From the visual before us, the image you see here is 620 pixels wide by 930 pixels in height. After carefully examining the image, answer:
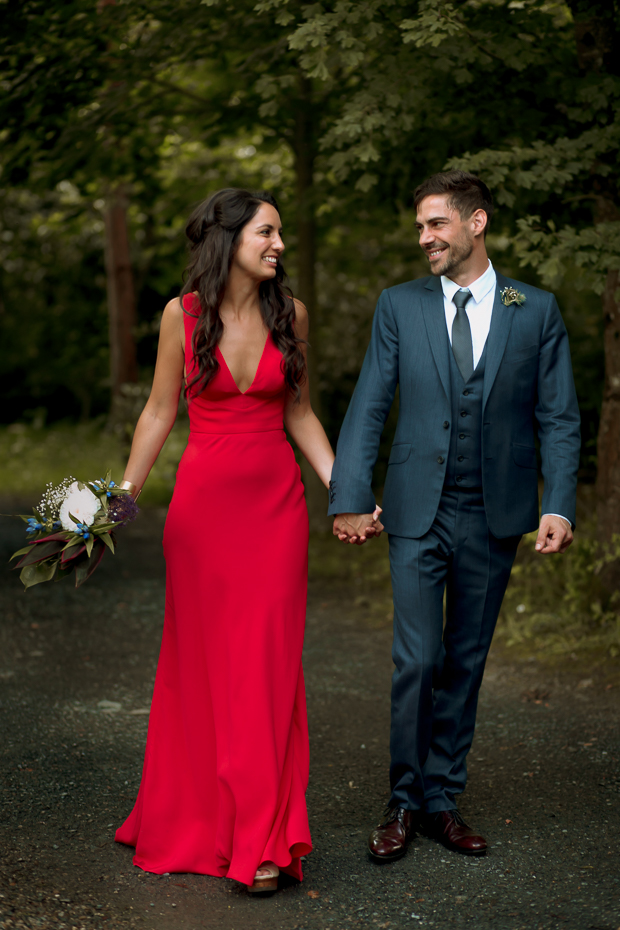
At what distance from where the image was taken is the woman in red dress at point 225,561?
3523 mm

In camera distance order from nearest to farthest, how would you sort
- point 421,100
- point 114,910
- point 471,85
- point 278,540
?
point 114,910, point 278,540, point 421,100, point 471,85

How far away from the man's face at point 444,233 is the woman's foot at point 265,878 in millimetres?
2189

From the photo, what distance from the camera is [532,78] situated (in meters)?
6.18

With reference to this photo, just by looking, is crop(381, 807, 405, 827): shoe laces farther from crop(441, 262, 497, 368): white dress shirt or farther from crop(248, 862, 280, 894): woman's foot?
crop(441, 262, 497, 368): white dress shirt

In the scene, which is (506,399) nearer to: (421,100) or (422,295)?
(422,295)

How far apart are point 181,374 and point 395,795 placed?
5.89 feet

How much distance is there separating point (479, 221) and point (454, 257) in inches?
6.8

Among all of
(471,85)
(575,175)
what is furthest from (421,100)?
(575,175)

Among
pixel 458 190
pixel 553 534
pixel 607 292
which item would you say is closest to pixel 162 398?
pixel 458 190

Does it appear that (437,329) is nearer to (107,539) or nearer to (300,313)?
(300,313)

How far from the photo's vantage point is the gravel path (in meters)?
3.26

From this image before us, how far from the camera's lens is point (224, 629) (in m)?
3.56

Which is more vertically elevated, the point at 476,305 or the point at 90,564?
the point at 476,305

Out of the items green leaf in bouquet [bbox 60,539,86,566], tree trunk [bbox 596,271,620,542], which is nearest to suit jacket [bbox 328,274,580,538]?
green leaf in bouquet [bbox 60,539,86,566]
